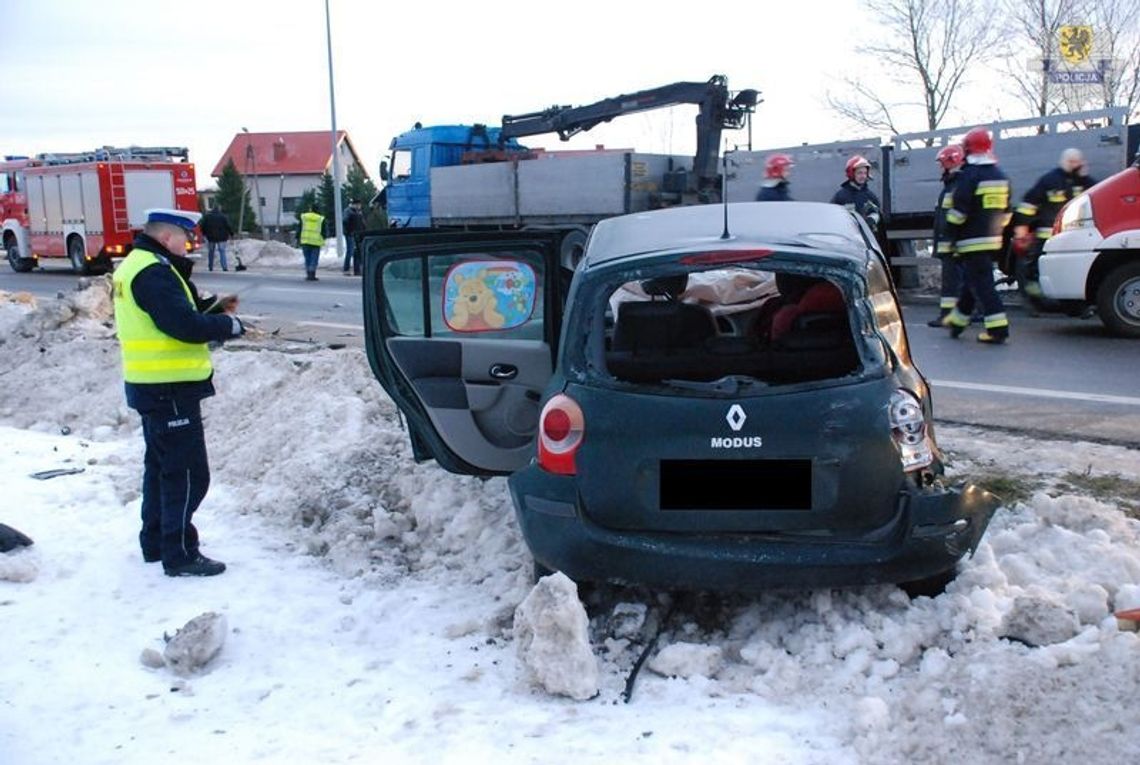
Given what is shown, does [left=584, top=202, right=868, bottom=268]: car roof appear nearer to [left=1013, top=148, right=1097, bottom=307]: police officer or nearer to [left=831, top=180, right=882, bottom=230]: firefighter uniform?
[left=831, top=180, right=882, bottom=230]: firefighter uniform

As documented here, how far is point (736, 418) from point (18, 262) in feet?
98.1

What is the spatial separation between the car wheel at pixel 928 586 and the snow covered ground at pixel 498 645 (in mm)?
45

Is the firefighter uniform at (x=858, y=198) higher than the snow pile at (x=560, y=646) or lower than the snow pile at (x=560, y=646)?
higher

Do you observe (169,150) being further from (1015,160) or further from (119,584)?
(119,584)

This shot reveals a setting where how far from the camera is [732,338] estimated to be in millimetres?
4660

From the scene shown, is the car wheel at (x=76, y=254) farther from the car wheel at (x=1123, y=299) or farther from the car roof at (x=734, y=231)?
the car roof at (x=734, y=231)

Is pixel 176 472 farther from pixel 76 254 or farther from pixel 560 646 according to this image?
pixel 76 254

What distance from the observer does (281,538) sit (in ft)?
18.1

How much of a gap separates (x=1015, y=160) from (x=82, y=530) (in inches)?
473

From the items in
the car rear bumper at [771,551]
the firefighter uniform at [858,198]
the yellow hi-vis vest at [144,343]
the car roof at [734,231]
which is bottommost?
the car rear bumper at [771,551]

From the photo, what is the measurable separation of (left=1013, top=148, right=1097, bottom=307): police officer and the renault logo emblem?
9378 millimetres

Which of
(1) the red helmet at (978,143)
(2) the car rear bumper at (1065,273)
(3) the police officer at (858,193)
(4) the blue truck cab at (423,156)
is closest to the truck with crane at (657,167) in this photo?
(4) the blue truck cab at (423,156)

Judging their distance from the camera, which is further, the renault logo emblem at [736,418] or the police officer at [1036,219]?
the police officer at [1036,219]

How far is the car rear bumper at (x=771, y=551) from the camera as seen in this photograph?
369 centimetres
